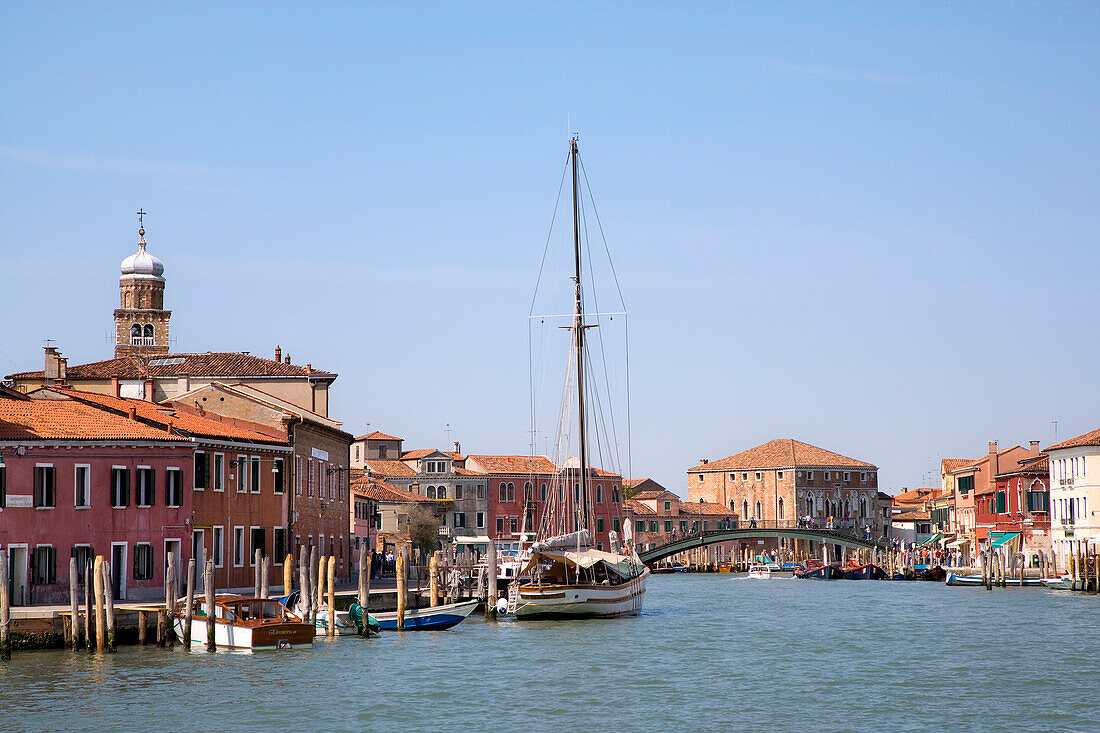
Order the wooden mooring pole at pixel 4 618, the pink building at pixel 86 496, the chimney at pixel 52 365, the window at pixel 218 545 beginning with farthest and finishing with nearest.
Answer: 1. the chimney at pixel 52 365
2. the window at pixel 218 545
3. the pink building at pixel 86 496
4. the wooden mooring pole at pixel 4 618

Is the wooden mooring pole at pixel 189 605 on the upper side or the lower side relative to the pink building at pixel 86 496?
lower

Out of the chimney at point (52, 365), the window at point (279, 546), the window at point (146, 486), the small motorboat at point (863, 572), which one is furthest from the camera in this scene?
the small motorboat at point (863, 572)

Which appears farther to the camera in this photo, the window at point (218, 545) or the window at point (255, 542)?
the window at point (255, 542)

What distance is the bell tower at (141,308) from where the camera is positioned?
267 feet

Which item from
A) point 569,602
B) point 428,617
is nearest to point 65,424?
point 428,617

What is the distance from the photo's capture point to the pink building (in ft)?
112

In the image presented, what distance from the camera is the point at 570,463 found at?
43375 mm

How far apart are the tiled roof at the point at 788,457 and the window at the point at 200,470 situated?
7790cm

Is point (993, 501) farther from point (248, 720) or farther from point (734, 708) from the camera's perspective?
point (248, 720)

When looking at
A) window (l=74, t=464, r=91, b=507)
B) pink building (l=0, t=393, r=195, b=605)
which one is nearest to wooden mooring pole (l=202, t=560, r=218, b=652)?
pink building (l=0, t=393, r=195, b=605)

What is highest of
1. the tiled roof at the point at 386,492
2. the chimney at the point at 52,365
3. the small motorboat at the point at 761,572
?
the chimney at the point at 52,365

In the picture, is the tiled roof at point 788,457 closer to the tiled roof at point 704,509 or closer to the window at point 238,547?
the tiled roof at point 704,509

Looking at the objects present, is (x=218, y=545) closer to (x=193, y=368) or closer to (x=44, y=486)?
(x=44, y=486)

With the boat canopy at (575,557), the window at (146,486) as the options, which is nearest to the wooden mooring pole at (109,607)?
the window at (146,486)
